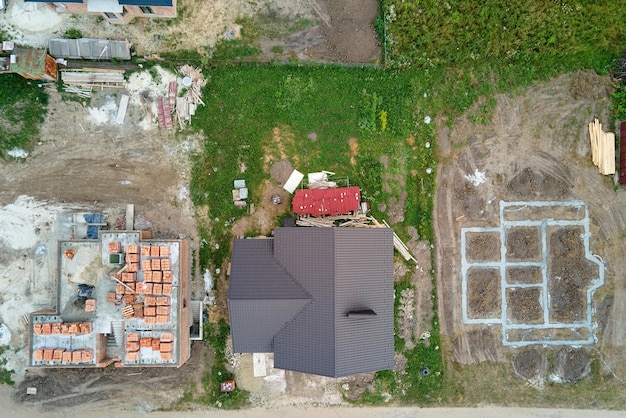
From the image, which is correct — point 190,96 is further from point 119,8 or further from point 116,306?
point 116,306

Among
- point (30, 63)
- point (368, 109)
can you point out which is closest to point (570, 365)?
point (368, 109)

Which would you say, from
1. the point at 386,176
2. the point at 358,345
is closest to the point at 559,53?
the point at 386,176

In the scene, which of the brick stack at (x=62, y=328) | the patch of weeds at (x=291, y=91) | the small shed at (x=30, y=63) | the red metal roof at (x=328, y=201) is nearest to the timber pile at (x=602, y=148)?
the red metal roof at (x=328, y=201)

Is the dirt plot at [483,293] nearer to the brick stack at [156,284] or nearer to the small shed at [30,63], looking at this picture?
the brick stack at [156,284]

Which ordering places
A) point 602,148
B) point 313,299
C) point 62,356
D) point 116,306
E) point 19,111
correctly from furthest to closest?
point 602,148 → point 19,111 → point 116,306 → point 62,356 → point 313,299

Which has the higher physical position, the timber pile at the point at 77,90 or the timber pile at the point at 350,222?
the timber pile at the point at 77,90

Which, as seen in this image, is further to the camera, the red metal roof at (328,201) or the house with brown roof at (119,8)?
the red metal roof at (328,201)

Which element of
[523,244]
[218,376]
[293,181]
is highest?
[293,181]
